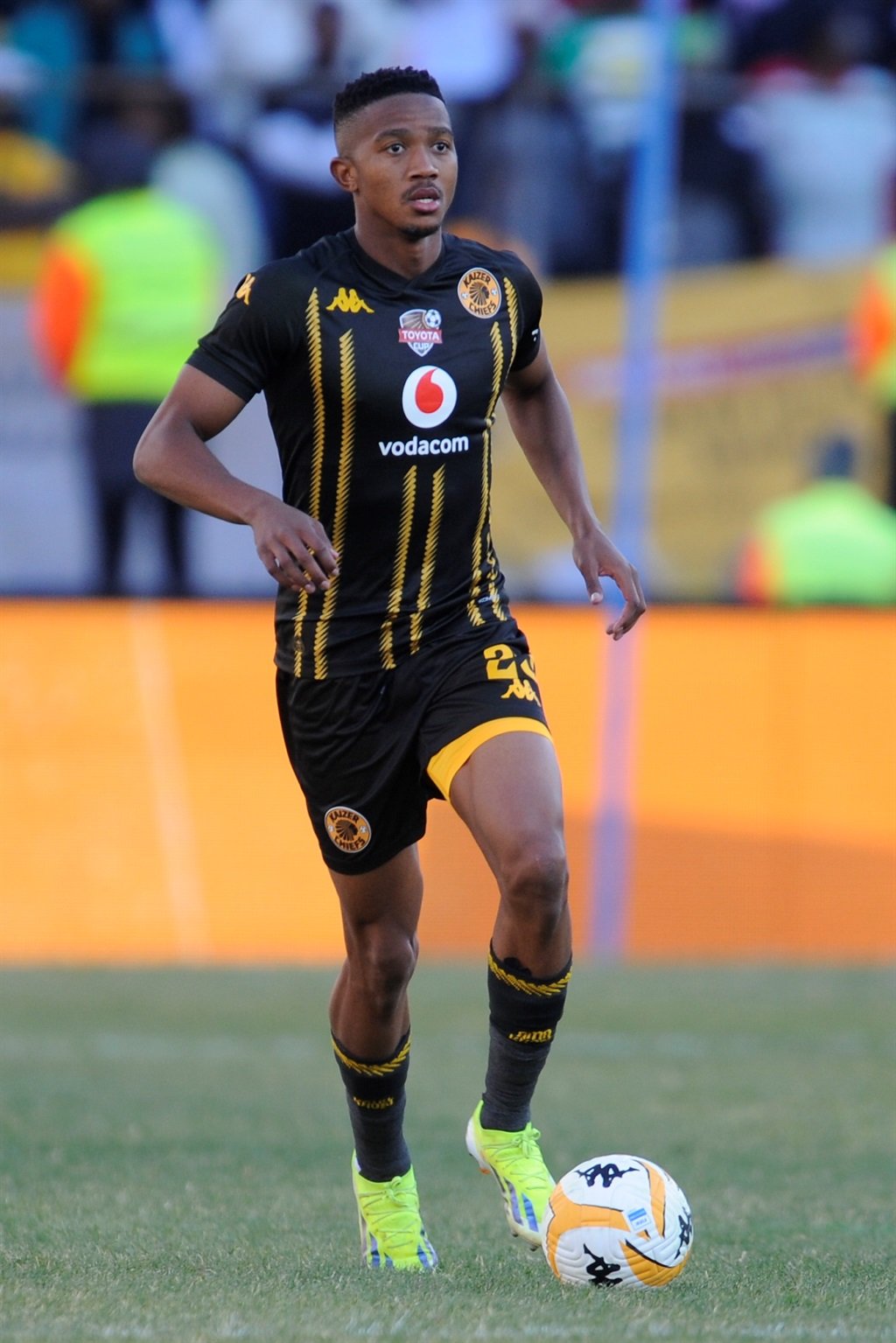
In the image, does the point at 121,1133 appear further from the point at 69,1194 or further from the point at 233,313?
the point at 233,313

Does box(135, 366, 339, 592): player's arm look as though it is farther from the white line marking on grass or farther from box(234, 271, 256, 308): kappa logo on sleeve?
the white line marking on grass

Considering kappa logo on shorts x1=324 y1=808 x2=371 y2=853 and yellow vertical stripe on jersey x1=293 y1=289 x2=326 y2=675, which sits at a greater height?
yellow vertical stripe on jersey x1=293 y1=289 x2=326 y2=675

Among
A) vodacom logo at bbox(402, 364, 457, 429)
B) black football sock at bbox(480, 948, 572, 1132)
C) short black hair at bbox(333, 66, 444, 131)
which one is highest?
short black hair at bbox(333, 66, 444, 131)

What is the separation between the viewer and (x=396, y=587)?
5.22 m

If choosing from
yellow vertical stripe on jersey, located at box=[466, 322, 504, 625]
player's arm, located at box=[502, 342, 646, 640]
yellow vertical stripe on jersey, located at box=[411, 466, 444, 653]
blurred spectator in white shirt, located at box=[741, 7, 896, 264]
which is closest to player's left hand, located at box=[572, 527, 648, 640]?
player's arm, located at box=[502, 342, 646, 640]

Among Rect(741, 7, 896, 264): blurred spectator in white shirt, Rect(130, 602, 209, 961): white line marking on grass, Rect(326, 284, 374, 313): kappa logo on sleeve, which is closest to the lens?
Rect(326, 284, 374, 313): kappa logo on sleeve

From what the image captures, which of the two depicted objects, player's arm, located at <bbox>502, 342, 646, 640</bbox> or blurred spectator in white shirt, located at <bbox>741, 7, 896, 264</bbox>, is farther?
blurred spectator in white shirt, located at <bbox>741, 7, 896, 264</bbox>

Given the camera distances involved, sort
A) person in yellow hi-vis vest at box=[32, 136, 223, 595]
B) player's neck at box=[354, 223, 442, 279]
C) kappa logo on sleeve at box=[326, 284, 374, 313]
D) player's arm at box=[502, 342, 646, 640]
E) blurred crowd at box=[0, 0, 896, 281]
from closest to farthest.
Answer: kappa logo on sleeve at box=[326, 284, 374, 313] < player's neck at box=[354, 223, 442, 279] < player's arm at box=[502, 342, 646, 640] < person in yellow hi-vis vest at box=[32, 136, 223, 595] < blurred crowd at box=[0, 0, 896, 281]

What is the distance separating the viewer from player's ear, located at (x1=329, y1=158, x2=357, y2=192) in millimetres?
5281

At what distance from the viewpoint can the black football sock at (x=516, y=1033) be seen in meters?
5.06

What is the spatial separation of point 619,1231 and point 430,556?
1.55m

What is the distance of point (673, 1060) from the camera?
9.63 m

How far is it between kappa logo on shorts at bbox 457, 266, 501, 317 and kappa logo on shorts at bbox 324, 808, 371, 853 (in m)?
1.17

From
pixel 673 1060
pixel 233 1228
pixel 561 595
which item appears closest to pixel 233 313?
pixel 233 1228
